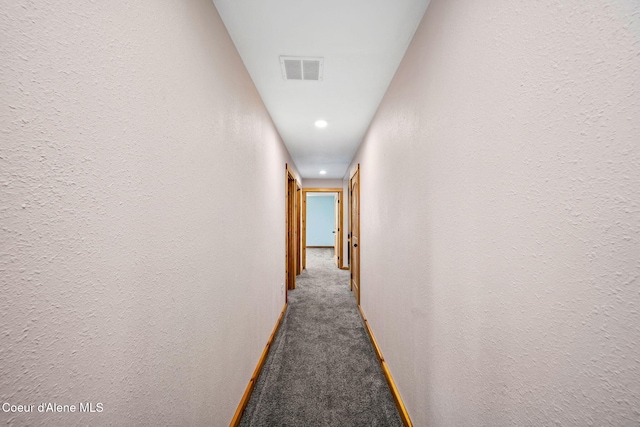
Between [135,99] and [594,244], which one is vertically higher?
[135,99]

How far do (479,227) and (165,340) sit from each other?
1.23 meters

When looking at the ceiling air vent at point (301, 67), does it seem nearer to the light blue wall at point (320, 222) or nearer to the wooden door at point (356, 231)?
the wooden door at point (356, 231)

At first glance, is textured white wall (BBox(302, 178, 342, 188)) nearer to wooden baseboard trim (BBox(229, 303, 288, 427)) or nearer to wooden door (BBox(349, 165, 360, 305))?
wooden door (BBox(349, 165, 360, 305))

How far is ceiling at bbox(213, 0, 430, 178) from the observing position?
136cm

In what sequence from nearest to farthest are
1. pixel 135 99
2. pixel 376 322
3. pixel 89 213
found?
pixel 89 213
pixel 135 99
pixel 376 322

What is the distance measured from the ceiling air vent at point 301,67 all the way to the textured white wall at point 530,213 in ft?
2.57

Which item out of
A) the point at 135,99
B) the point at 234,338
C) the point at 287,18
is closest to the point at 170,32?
the point at 135,99

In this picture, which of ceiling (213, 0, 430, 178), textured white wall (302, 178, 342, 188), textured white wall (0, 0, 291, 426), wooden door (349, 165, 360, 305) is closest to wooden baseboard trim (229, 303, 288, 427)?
textured white wall (0, 0, 291, 426)

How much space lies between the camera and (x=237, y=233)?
1.71 meters

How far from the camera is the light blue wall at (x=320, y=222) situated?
11.1 metres

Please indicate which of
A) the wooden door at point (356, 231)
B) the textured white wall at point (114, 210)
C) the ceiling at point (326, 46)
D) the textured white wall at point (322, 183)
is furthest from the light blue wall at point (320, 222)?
the textured white wall at point (114, 210)

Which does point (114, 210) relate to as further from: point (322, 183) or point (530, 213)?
point (322, 183)

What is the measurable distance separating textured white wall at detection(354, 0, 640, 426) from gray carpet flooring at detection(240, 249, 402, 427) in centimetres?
60

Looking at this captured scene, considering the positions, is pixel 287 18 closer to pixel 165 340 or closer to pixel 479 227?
pixel 479 227
